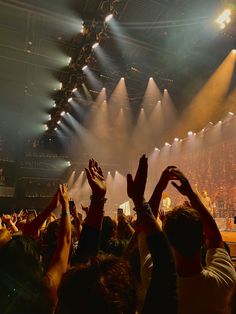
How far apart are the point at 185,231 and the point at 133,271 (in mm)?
310

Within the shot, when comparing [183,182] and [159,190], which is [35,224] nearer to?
[159,190]

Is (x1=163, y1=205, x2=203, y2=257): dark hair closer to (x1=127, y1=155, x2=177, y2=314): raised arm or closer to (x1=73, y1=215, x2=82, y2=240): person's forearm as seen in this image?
(x1=127, y1=155, x2=177, y2=314): raised arm

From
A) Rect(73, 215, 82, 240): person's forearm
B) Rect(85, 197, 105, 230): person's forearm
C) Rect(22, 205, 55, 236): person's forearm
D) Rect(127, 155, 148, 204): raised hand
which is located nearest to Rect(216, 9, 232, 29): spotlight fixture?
Rect(73, 215, 82, 240): person's forearm

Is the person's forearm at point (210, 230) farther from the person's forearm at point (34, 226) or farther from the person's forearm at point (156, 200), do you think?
the person's forearm at point (34, 226)

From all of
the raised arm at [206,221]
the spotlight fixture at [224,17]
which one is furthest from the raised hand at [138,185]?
the spotlight fixture at [224,17]

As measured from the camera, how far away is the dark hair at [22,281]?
1.18 metres

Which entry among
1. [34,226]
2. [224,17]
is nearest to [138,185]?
[34,226]

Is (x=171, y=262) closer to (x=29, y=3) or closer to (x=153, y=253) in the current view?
(x=153, y=253)

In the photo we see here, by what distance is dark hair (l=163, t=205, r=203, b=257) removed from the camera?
1.37m

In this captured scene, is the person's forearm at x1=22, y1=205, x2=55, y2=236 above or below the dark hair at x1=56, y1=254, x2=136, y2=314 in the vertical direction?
above

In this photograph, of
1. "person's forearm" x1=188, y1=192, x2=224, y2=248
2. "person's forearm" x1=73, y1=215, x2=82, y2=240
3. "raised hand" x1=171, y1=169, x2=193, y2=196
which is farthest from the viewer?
"person's forearm" x1=73, y1=215, x2=82, y2=240

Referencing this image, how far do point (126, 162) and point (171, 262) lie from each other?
19087 mm

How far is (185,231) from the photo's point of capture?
140cm

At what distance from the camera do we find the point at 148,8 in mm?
9492
